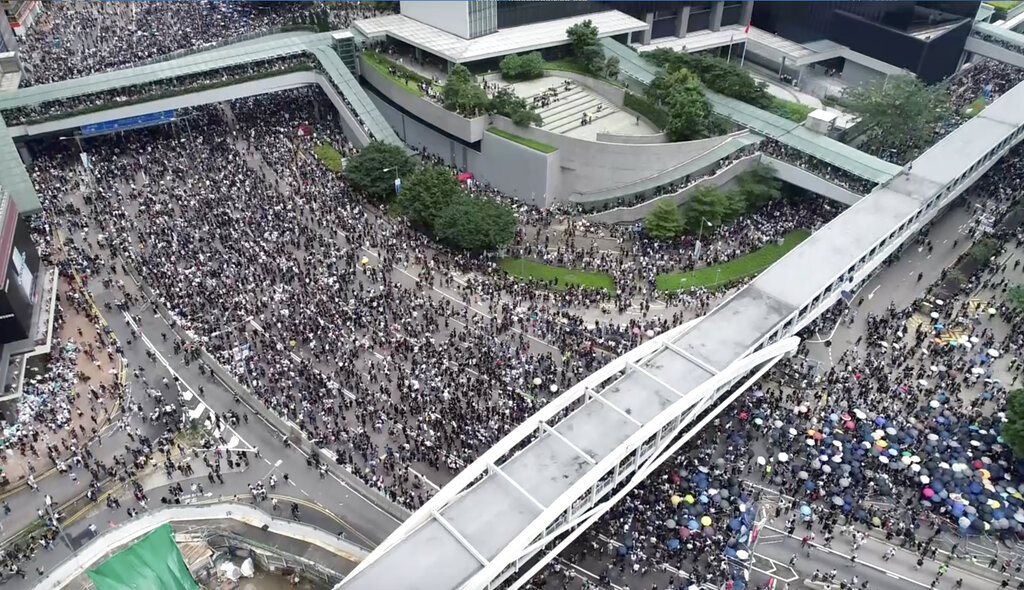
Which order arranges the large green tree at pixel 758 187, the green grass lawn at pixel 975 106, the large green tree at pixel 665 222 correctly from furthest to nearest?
1. the green grass lawn at pixel 975 106
2. the large green tree at pixel 758 187
3. the large green tree at pixel 665 222

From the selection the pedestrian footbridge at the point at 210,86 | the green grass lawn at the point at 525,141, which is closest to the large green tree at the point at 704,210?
the green grass lawn at the point at 525,141

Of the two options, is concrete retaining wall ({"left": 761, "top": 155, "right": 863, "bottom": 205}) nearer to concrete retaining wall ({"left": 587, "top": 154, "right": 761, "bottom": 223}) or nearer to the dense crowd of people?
the dense crowd of people

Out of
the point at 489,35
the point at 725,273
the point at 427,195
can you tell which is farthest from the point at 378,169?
the point at 725,273

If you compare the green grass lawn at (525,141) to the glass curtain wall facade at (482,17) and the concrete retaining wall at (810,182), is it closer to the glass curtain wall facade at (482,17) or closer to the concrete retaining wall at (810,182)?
the glass curtain wall facade at (482,17)

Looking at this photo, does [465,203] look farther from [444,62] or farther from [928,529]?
[928,529]

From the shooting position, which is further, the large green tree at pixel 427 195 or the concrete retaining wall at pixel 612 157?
the concrete retaining wall at pixel 612 157

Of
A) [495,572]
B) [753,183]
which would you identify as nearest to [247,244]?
[495,572]
